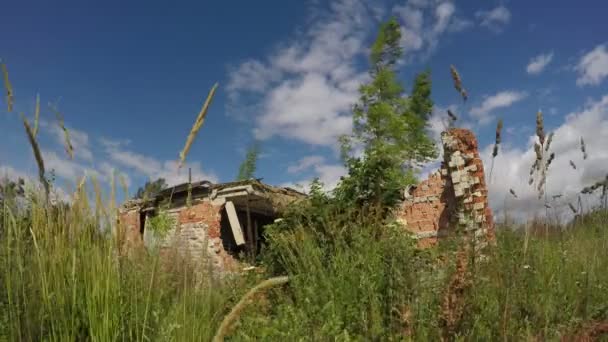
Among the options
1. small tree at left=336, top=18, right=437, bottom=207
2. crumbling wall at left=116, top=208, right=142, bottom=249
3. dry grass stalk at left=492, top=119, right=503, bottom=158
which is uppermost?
small tree at left=336, top=18, right=437, bottom=207

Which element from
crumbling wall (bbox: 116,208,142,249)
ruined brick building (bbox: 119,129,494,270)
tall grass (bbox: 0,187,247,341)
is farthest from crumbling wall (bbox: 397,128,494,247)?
tall grass (bbox: 0,187,247,341)

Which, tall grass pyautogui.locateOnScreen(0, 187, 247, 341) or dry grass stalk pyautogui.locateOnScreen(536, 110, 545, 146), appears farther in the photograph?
dry grass stalk pyautogui.locateOnScreen(536, 110, 545, 146)

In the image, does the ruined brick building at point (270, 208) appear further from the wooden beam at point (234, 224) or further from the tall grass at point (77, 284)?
the tall grass at point (77, 284)

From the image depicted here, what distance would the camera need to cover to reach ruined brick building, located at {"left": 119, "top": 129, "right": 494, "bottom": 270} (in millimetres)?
2635

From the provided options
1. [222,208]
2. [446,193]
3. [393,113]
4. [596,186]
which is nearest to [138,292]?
[596,186]

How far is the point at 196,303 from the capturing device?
2434 millimetres

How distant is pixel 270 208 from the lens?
1276 centimetres

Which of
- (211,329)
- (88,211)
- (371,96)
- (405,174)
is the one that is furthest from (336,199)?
(371,96)

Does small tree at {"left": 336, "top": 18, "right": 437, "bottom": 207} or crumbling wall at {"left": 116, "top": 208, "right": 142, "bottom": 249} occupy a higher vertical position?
small tree at {"left": 336, "top": 18, "right": 437, "bottom": 207}

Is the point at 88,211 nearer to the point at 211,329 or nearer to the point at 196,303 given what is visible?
the point at 196,303

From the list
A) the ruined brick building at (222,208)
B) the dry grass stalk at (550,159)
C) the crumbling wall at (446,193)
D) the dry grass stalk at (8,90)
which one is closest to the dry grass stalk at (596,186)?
the dry grass stalk at (550,159)

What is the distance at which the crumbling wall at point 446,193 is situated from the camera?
820 cm

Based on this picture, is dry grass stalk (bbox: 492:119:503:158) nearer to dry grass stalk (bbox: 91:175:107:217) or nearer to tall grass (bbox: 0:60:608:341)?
tall grass (bbox: 0:60:608:341)

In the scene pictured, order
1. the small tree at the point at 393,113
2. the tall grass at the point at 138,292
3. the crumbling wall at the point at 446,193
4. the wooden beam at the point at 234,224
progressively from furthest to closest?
the small tree at the point at 393,113 → the wooden beam at the point at 234,224 → the crumbling wall at the point at 446,193 → the tall grass at the point at 138,292
